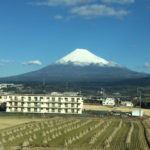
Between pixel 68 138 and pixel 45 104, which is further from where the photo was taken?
pixel 45 104

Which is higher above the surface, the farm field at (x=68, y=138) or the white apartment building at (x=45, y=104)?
the white apartment building at (x=45, y=104)

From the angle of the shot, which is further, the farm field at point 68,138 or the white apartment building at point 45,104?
the white apartment building at point 45,104

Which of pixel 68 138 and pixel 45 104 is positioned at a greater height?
pixel 45 104

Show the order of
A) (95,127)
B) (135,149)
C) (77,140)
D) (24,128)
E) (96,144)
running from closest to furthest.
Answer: (135,149) < (96,144) < (77,140) < (24,128) < (95,127)

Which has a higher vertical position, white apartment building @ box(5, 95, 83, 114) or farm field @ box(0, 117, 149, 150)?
white apartment building @ box(5, 95, 83, 114)

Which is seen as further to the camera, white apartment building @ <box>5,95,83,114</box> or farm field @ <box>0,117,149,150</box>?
white apartment building @ <box>5,95,83,114</box>

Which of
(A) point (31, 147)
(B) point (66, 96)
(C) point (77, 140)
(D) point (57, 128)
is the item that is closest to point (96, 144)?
(C) point (77, 140)

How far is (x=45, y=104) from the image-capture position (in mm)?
62938

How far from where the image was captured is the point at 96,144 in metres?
30.1

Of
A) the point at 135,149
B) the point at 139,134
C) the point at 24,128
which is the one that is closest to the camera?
the point at 135,149

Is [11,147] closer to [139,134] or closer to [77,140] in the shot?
[77,140]

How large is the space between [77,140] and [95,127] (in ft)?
33.2

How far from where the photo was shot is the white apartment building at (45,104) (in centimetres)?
6247

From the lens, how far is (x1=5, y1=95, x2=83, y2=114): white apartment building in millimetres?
62469
